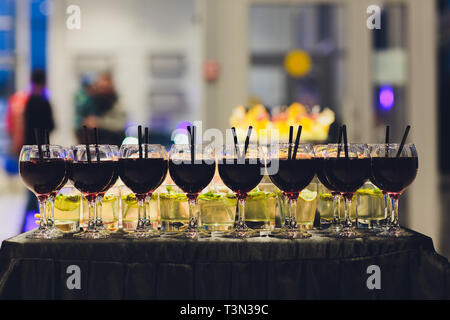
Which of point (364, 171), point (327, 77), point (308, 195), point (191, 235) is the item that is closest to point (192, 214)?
point (191, 235)

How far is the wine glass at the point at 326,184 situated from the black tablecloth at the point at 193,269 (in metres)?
0.12

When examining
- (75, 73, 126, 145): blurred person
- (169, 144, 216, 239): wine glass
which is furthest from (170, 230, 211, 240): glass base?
(75, 73, 126, 145): blurred person

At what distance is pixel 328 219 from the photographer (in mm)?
1303

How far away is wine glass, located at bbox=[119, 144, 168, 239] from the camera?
115 centimetres

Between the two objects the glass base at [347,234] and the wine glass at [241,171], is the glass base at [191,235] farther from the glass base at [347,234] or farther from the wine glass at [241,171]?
the glass base at [347,234]

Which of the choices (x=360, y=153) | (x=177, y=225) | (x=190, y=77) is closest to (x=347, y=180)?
(x=360, y=153)

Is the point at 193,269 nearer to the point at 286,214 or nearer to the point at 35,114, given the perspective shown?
the point at 286,214

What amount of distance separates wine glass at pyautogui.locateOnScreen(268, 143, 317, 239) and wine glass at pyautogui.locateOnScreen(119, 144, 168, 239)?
0.25 metres

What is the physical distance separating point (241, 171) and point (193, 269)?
23 centimetres

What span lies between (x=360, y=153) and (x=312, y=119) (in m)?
2.15

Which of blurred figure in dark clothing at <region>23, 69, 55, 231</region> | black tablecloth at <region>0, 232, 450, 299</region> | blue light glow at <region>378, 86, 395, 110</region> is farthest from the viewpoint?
blue light glow at <region>378, 86, 395, 110</region>

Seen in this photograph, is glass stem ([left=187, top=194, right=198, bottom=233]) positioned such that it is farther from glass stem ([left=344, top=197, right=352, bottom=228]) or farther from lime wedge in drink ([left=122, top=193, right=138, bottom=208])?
glass stem ([left=344, top=197, right=352, bottom=228])

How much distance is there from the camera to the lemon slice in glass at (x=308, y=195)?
4.02 feet

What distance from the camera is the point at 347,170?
3.82 ft
